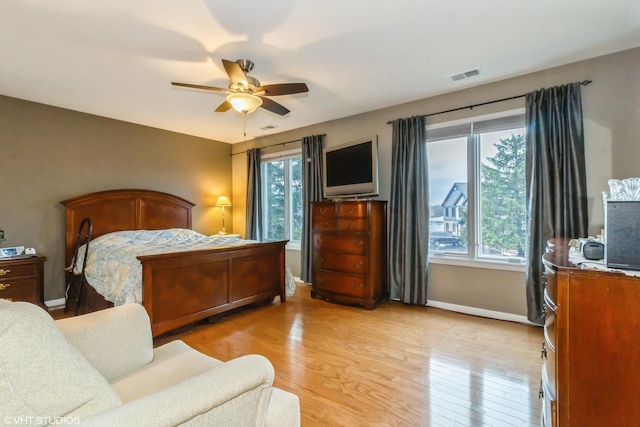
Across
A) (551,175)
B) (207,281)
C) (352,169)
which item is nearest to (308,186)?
(352,169)

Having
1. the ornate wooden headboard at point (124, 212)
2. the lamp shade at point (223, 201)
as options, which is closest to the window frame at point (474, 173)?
the lamp shade at point (223, 201)

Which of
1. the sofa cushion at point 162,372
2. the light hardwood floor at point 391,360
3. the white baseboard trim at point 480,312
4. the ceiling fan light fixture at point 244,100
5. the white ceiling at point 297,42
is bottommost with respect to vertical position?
the light hardwood floor at point 391,360

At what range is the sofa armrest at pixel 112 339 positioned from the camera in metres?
1.35

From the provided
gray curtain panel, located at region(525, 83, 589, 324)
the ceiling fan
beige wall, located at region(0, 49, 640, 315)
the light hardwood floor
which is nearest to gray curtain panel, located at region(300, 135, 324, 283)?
beige wall, located at region(0, 49, 640, 315)

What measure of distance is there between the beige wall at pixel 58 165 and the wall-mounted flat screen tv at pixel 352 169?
2.73 meters

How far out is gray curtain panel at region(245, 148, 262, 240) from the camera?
18.4 ft

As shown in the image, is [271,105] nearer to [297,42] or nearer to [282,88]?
[282,88]

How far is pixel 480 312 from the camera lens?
3494 millimetres

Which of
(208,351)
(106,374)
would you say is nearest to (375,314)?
(208,351)

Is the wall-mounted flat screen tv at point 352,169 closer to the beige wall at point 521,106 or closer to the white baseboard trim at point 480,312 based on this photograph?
the beige wall at point 521,106

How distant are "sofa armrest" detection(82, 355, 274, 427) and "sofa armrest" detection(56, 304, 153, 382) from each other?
29.2 inches

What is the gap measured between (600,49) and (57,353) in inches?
163

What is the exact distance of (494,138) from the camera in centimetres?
347

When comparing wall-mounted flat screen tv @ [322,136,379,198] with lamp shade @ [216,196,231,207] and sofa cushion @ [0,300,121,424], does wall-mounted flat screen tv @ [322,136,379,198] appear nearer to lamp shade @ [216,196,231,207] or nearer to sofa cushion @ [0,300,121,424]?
lamp shade @ [216,196,231,207]
